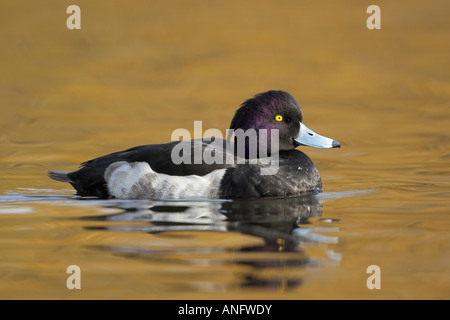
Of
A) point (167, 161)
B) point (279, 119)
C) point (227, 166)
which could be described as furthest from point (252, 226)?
point (279, 119)

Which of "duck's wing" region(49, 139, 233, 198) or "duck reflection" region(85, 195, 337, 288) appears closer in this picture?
"duck reflection" region(85, 195, 337, 288)

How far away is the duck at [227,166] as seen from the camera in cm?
771

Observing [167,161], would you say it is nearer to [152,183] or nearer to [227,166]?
[152,183]

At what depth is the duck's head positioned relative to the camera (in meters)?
8.22

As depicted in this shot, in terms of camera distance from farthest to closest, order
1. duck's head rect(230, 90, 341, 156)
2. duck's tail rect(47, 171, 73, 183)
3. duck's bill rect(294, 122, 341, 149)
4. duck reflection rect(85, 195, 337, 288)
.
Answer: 1. duck's tail rect(47, 171, 73, 183)
2. duck's bill rect(294, 122, 341, 149)
3. duck's head rect(230, 90, 341, 156)
4. duck reflection rect(85, 195, 337, 288)

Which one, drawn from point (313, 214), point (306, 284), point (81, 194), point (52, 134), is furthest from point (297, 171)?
point (52, 134)

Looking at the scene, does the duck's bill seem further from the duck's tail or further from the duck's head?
the duck's tail

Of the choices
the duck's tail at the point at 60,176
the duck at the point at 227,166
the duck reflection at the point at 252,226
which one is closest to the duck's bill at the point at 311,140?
the duck at the point at 227,166

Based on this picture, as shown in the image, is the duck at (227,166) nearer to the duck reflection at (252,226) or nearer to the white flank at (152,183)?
the white flank at (152,183)

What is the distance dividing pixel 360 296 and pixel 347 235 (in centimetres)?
136

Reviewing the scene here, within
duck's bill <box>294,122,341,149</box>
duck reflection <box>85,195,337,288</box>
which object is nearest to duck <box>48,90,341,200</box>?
duck's bill <box>294,122,341,149</box>

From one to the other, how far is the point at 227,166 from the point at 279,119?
87 cm

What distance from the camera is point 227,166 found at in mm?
7746

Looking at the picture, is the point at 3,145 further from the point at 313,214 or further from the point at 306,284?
the point at 306,284
